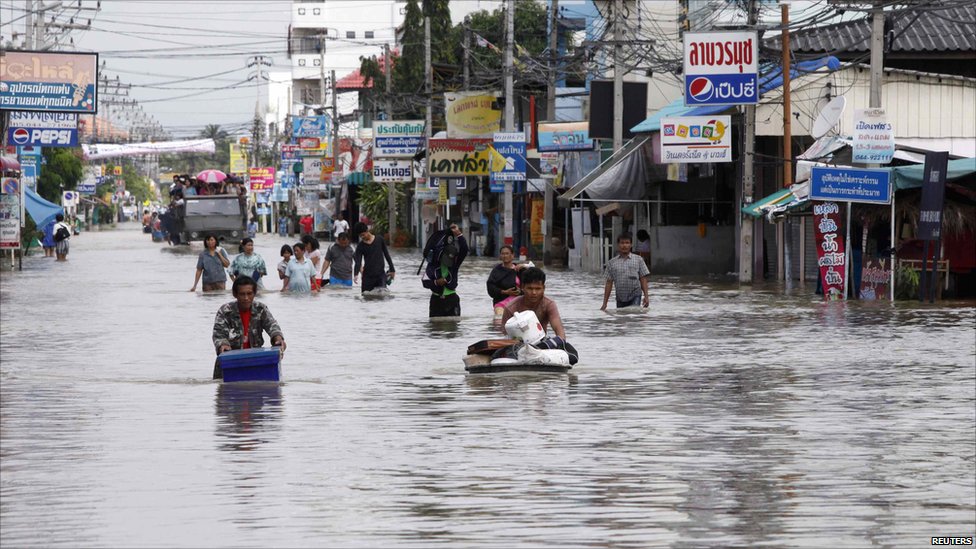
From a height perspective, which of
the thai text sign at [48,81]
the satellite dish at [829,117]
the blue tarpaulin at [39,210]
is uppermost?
the thai text sign at [48,81]

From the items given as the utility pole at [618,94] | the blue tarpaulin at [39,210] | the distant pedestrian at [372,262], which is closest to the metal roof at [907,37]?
the utility pole at [618,94]

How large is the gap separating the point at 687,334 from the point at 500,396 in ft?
25.2

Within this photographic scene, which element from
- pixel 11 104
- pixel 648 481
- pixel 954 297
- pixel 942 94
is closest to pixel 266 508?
pixel 648 481

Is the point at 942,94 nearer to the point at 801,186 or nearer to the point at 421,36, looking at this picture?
the point at 801,186

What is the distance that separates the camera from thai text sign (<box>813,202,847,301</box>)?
27.8 metres

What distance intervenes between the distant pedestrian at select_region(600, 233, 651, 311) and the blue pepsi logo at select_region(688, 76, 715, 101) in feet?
22.1

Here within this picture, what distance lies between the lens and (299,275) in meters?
30.2

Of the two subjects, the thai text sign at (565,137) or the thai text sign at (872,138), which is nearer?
the thai text sign at (872,138)

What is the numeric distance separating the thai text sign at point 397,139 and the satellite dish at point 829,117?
32225mm

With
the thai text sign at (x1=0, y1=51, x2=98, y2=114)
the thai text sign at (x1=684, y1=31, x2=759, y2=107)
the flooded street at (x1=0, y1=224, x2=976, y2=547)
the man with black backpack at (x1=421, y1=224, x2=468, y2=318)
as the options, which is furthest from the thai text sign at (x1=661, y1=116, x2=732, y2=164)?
the thai text sign at (x1=0, y1=51, x2=98, y2=114)

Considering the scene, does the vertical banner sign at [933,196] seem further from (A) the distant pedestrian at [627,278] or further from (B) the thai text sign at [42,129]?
(B) the thai text sign at [42,129]

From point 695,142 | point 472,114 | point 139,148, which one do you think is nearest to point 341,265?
point 695,142

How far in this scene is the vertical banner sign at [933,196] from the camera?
25953 millimetres

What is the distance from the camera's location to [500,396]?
1370 cm
